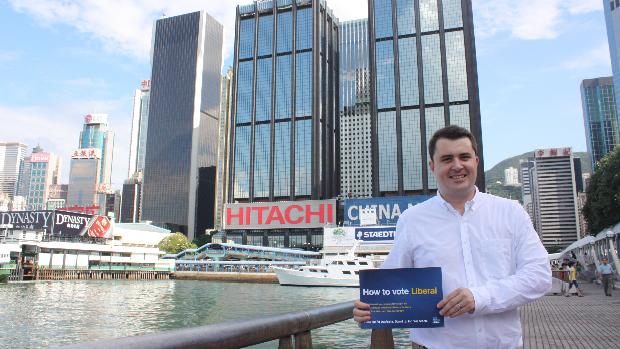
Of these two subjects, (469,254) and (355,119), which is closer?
(469,254)

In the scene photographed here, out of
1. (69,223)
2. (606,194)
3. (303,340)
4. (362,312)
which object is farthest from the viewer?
(69,223)

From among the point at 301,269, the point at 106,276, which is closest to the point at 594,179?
the point at 301,269

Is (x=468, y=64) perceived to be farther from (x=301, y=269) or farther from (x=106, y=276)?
(x=106, y=276)

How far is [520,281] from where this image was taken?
82.4 inches

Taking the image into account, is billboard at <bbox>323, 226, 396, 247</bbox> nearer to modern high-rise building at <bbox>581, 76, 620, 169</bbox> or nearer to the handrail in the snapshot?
the handrail

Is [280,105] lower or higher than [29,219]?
higher

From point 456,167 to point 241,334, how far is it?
4.61ft

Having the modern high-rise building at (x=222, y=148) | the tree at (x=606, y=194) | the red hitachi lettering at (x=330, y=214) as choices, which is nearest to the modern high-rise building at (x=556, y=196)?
the modern high-rise building at (x=222, y=148)

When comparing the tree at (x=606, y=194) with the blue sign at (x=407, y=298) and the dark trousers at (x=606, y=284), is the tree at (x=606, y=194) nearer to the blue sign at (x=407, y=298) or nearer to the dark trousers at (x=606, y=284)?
the dark trousers at (x=606, y=284)

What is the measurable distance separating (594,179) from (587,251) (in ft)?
23.2

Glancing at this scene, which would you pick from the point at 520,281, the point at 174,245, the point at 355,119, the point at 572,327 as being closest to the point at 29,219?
the point at 174,245

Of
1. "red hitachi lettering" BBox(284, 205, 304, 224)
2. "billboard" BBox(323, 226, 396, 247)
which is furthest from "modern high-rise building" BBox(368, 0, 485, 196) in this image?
"billboard" BBox(323, 226, 396, 247)

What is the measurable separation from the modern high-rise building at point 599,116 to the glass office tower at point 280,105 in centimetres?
11034

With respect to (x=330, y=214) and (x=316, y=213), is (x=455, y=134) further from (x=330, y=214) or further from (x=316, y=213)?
(x=316, y=213)
